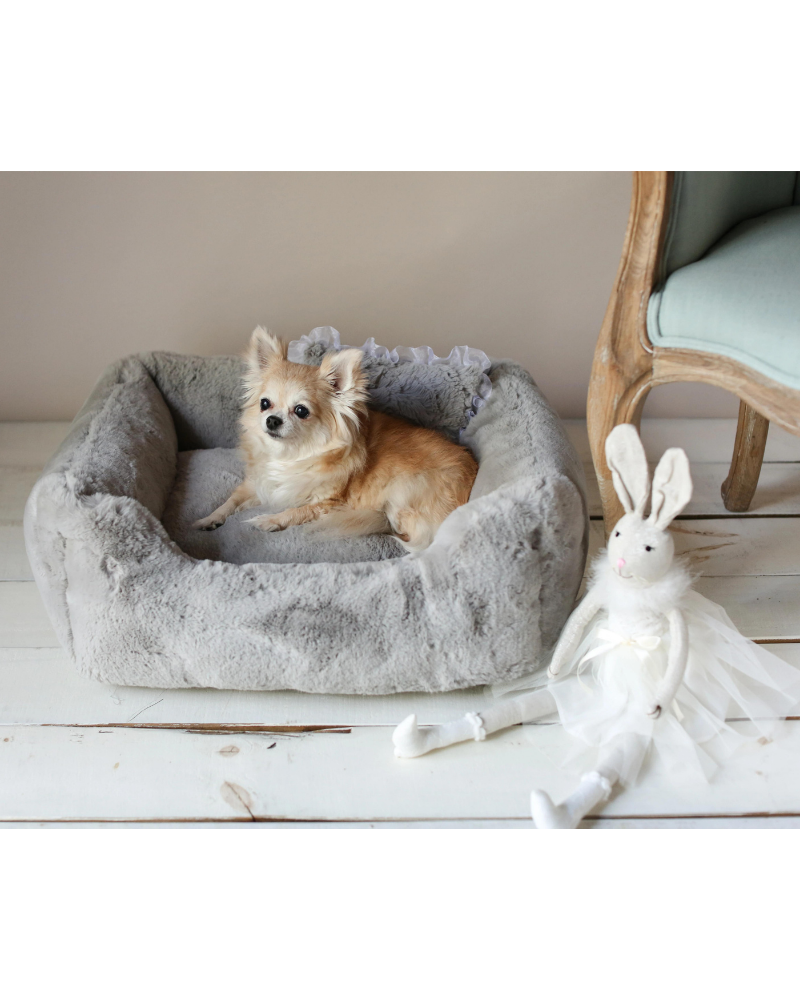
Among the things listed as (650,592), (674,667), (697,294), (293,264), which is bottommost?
(674,667)

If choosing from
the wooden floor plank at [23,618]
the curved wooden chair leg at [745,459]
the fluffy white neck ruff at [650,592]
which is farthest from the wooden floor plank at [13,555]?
the curved wooden chair leg at [745,459]

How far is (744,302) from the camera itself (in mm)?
1427

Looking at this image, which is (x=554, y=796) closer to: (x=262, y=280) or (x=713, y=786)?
(x=713, y=786)

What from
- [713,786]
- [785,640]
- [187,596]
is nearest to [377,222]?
[187,596]

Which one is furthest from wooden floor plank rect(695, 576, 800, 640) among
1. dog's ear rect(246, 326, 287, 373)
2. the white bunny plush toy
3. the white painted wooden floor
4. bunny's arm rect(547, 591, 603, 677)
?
dog's ear rect(246, 326, 287, 373)

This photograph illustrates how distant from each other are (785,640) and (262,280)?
1.75 meters

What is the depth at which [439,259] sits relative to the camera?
94.4 inches

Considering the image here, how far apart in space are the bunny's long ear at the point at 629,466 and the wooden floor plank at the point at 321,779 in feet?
1.53

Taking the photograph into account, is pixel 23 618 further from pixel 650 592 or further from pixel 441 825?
pixel 650 592

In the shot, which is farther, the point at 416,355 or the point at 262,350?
the point at 416,355

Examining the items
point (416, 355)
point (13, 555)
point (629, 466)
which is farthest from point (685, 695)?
point (13, 555)

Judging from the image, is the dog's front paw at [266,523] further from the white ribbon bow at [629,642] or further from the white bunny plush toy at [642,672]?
the white ribbon bow at [629,642]

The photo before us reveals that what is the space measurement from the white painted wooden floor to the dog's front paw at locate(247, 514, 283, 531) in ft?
1.60

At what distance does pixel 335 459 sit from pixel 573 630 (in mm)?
783
